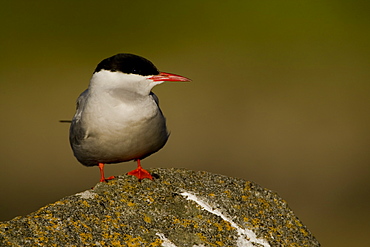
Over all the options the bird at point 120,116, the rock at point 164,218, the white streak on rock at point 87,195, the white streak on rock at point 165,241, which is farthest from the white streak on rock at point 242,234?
the bird at point 120,116

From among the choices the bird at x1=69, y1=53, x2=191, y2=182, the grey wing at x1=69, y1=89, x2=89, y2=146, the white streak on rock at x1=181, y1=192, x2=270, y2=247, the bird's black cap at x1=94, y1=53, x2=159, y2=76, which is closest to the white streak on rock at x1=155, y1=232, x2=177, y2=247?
the white streak on rock at x1=181, y1=192, x2=270, y2=247

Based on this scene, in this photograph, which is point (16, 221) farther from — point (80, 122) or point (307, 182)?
point (307, 182)

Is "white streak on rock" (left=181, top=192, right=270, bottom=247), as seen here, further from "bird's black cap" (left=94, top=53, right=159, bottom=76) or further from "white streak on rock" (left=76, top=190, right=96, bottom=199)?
"bird's black cap" (left=94, top=53, right=159, bottom=76)

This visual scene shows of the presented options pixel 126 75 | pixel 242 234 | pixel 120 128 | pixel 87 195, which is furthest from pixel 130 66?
pixel 242 234

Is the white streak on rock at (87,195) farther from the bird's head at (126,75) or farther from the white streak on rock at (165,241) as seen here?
the bird's head at (126,75)

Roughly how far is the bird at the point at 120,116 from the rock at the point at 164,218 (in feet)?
1.77

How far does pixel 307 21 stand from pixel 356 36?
1.58 meters

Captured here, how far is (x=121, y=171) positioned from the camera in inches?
542

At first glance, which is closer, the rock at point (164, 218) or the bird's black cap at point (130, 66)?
the rock at point (164, 218)

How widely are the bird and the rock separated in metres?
0.54

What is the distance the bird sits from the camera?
6.01 metres

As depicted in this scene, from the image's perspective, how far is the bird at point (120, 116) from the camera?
601 cm

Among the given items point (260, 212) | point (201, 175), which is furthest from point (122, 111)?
point (260, 212)

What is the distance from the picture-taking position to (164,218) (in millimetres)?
4871
